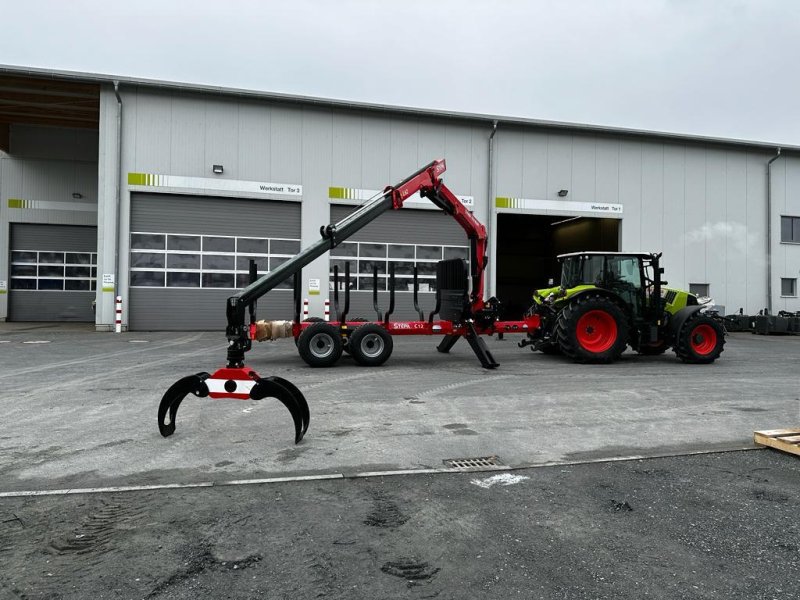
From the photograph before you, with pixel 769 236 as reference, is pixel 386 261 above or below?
below

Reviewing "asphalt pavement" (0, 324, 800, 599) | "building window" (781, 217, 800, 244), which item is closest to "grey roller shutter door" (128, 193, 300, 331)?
"asphalt pavement" (0, 324, 800, 599)

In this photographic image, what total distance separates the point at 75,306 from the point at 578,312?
866 inches

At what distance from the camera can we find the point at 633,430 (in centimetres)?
567

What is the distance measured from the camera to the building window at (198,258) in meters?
17.8

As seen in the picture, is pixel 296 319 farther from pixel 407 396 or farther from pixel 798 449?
pixel 798 449

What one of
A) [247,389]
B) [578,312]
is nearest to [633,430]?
[247,389]

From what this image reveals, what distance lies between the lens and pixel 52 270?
77.3ft

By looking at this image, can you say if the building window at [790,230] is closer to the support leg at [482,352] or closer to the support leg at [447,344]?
the support leg at [447,344]

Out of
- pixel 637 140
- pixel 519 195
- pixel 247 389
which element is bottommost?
pixel 247 389

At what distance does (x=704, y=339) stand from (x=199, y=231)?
593 inches

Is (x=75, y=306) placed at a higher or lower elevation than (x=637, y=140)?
lower

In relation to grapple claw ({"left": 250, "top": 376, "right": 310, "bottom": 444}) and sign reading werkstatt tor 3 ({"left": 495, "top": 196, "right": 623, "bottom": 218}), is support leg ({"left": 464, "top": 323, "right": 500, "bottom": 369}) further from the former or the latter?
sign reading werkstatt tor 3 ({"left": 495, "top": 196, "right": 623, "bottom": 218})

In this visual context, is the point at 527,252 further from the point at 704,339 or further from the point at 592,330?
the point at 592,330

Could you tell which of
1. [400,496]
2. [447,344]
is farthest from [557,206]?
[400,496]
